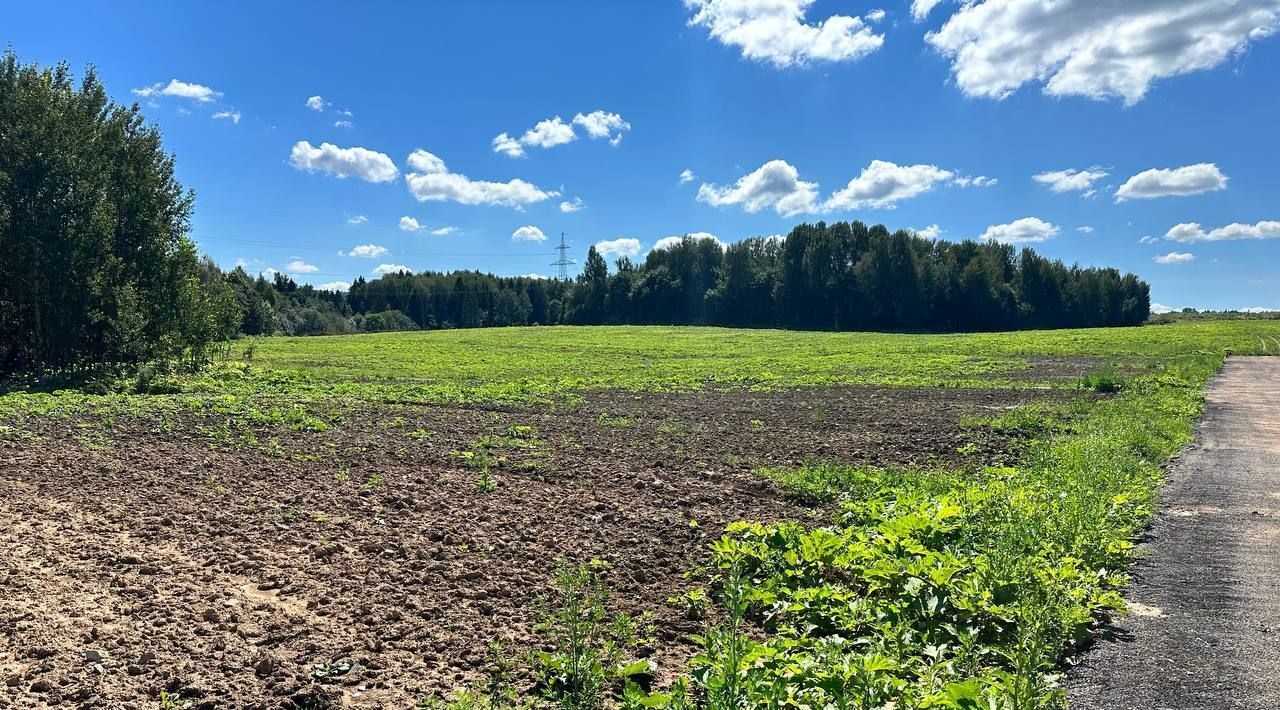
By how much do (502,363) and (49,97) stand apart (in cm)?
1850

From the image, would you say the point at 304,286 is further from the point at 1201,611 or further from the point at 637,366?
the point at 1201,611

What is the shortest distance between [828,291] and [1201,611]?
3696 inches

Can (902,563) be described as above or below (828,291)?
below

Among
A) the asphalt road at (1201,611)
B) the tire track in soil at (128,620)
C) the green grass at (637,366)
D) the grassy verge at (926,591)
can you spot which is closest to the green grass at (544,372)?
the green grass at (637,366)

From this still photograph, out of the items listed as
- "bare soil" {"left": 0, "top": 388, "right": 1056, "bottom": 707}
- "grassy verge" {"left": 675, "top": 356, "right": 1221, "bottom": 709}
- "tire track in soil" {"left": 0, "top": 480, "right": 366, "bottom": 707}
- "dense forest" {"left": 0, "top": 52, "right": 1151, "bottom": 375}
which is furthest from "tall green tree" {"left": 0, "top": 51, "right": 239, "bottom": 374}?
"grassy verge" {"left": 675, "top": 356, "right": 1221, "bottom": 709}

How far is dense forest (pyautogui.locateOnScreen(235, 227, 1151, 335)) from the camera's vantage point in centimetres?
8888

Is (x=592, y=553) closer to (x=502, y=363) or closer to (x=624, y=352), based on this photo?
(x=502, y=363)

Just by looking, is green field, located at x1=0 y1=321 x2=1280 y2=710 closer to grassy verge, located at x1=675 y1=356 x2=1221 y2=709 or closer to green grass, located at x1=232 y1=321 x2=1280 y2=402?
grassy verge, located at x1=675 y1=356 x2=1221 y2=709

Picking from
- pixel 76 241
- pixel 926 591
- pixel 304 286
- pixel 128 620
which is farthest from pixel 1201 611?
pixel 304 286

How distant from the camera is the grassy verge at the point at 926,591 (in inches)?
137

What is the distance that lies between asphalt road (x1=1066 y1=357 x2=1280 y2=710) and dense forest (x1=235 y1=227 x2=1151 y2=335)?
80.9 meters

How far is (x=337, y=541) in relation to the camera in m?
6.44

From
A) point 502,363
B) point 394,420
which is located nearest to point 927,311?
point 502,363

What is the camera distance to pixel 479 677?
13.4 ft
